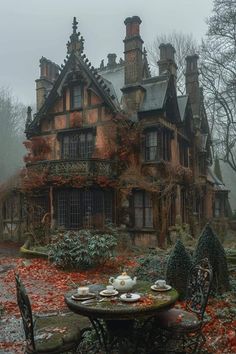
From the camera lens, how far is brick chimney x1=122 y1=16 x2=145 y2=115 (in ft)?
68.4

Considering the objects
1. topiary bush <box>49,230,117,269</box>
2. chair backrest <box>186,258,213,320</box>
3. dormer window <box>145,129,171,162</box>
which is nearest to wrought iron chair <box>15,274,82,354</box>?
chair backrest <box>186,258,213,320</box>

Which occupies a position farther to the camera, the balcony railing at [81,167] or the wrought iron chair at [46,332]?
the balcony railing at [81,167]

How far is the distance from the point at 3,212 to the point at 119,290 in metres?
21.5

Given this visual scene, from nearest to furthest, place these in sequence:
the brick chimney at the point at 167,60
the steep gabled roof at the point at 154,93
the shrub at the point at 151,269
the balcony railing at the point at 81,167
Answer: the shrub at the point at 151,269
the balcony railing at the point at 81,167
the steep gabled roof at the point at 154,93
the brick chimney at the point at 167,60

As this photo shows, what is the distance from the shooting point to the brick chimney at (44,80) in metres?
26.7

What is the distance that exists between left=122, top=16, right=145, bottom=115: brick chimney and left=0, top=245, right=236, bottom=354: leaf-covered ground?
9.64 m

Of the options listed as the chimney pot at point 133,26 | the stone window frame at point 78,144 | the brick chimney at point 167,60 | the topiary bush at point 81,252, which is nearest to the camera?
the topiary bush at point 81,252

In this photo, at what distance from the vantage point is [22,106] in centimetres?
5778

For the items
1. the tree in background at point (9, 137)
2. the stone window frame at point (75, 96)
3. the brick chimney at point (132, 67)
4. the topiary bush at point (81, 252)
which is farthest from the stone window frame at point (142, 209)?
the tree in background at point (9, 137)

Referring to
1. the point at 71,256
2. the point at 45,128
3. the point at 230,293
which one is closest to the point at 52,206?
the point at 45,128

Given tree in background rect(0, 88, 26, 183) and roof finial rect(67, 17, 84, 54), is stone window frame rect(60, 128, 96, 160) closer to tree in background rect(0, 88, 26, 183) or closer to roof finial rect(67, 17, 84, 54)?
roof finial rect(67, 17, 84, 54)

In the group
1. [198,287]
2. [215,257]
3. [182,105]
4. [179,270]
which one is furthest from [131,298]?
[182,105]

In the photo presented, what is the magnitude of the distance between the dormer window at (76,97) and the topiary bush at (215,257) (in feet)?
48.9

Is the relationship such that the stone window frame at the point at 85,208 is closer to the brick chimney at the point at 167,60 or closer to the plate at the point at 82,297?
the brick chimney at the point at 167,60
